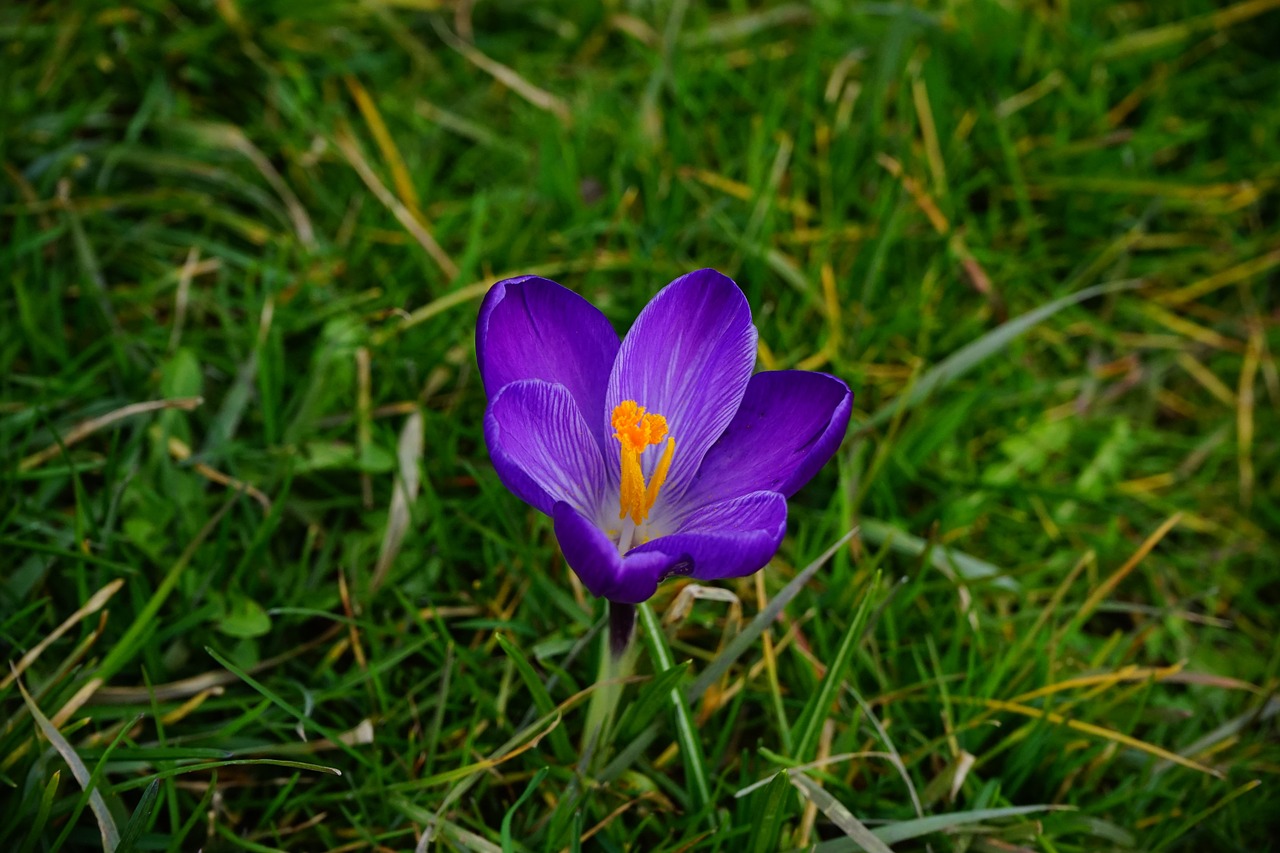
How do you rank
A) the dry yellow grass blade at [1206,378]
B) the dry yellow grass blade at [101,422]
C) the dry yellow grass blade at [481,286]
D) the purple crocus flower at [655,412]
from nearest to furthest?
the purple crocus flower at [655,412] < the dry yellow grass blade at [101,422] < the dry yellow grass blade at [481,286] < the dry yellow grass blade at [1206,378]

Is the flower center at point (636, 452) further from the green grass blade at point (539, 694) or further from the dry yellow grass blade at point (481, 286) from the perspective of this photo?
the dry yellow grass blade at point (481, 286)

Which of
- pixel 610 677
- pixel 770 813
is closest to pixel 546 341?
pixel 610 677

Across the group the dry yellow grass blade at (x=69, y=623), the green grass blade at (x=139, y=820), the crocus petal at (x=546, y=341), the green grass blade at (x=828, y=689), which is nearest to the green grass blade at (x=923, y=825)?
the green grass blade at (x=828, y=689)

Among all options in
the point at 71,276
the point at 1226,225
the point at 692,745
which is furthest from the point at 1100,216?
the point at 71,276

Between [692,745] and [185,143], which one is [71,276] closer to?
[185,143]

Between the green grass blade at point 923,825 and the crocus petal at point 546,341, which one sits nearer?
the crocus petal at point 546,341

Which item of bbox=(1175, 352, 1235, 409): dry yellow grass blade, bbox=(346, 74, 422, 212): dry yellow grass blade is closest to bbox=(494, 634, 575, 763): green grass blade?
bbox=(346, 74, 422, 212): dry yellow grass blade

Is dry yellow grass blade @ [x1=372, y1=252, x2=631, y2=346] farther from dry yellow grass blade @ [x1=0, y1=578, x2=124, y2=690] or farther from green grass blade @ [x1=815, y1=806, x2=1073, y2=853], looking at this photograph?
green grass blade @ [x1=815, y1=806, x2=1073, y2=853]
